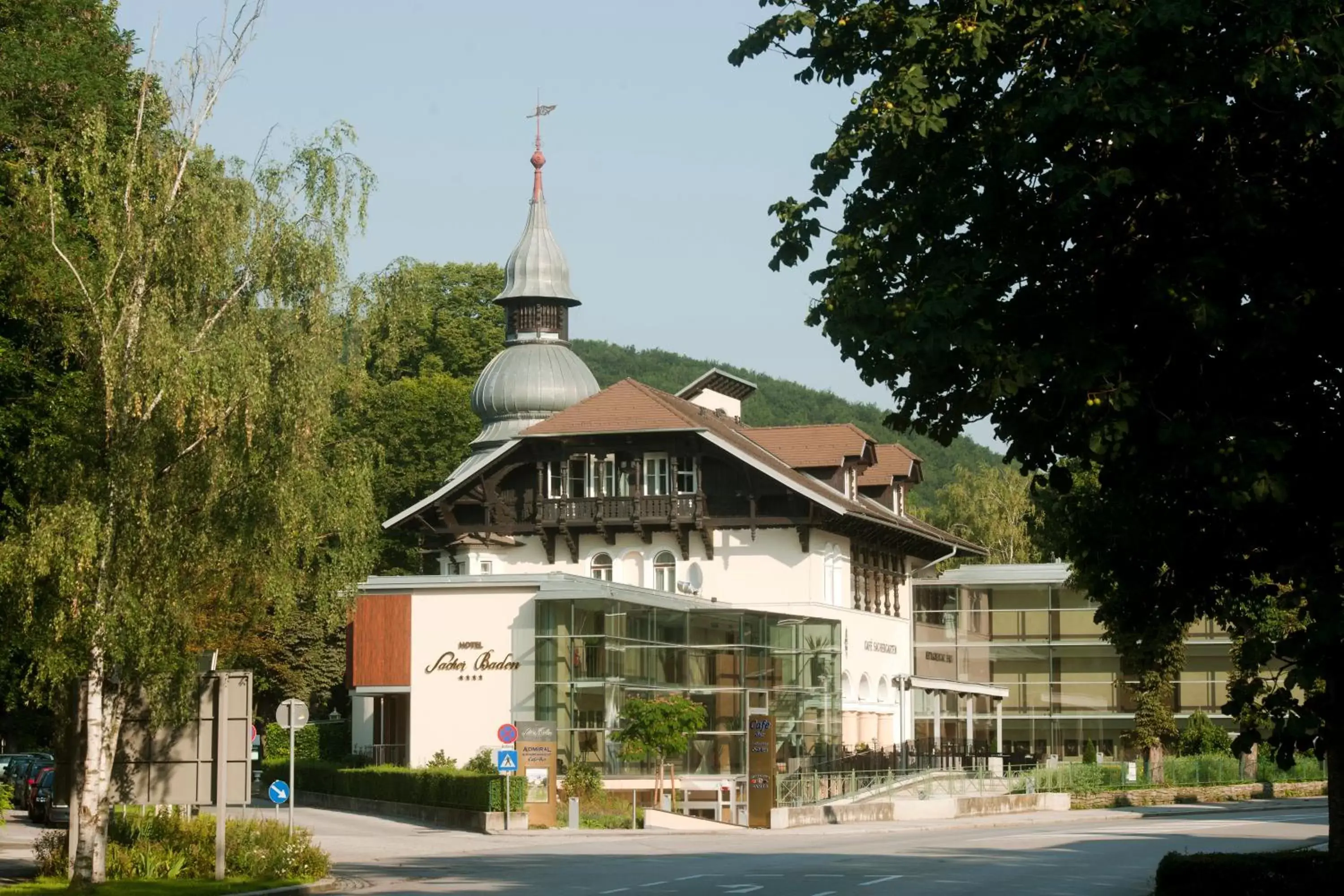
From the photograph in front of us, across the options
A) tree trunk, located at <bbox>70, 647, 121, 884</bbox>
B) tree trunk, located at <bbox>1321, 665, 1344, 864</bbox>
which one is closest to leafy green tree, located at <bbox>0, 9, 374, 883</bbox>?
tree trunk, located at <bbox>70, 647, 121, 884</bbox>

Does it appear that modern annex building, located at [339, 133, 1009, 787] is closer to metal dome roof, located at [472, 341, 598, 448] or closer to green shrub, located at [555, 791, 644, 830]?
metal dome roof, located at [472, 341, 598, 448]

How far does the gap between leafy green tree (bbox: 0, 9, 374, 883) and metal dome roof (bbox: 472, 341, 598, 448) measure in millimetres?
47754

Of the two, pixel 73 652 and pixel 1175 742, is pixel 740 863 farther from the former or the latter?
pixel 1175 742

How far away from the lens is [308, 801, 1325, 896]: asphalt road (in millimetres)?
24516

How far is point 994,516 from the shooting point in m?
94.1

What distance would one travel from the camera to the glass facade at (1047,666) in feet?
239

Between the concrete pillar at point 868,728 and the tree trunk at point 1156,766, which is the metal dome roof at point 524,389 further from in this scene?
the tree trunk at point 1156,766

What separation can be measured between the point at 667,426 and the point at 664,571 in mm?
5060

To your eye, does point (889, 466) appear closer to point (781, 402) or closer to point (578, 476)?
point (578, 476)

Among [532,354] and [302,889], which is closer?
[302,889]

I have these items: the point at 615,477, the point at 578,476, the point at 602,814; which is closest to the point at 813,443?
the point at 615,477

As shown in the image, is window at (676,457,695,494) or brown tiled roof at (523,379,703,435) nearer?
brown tiled roof at (523,379,703,435)

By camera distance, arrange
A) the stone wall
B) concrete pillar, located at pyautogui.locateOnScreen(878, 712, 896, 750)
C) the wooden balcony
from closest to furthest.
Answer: the stone wall → the wooden balcony → concrete pillar, located at pyautogui.locateOnScreen(878, 712, 896, 750)

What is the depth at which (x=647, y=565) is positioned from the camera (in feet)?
199
